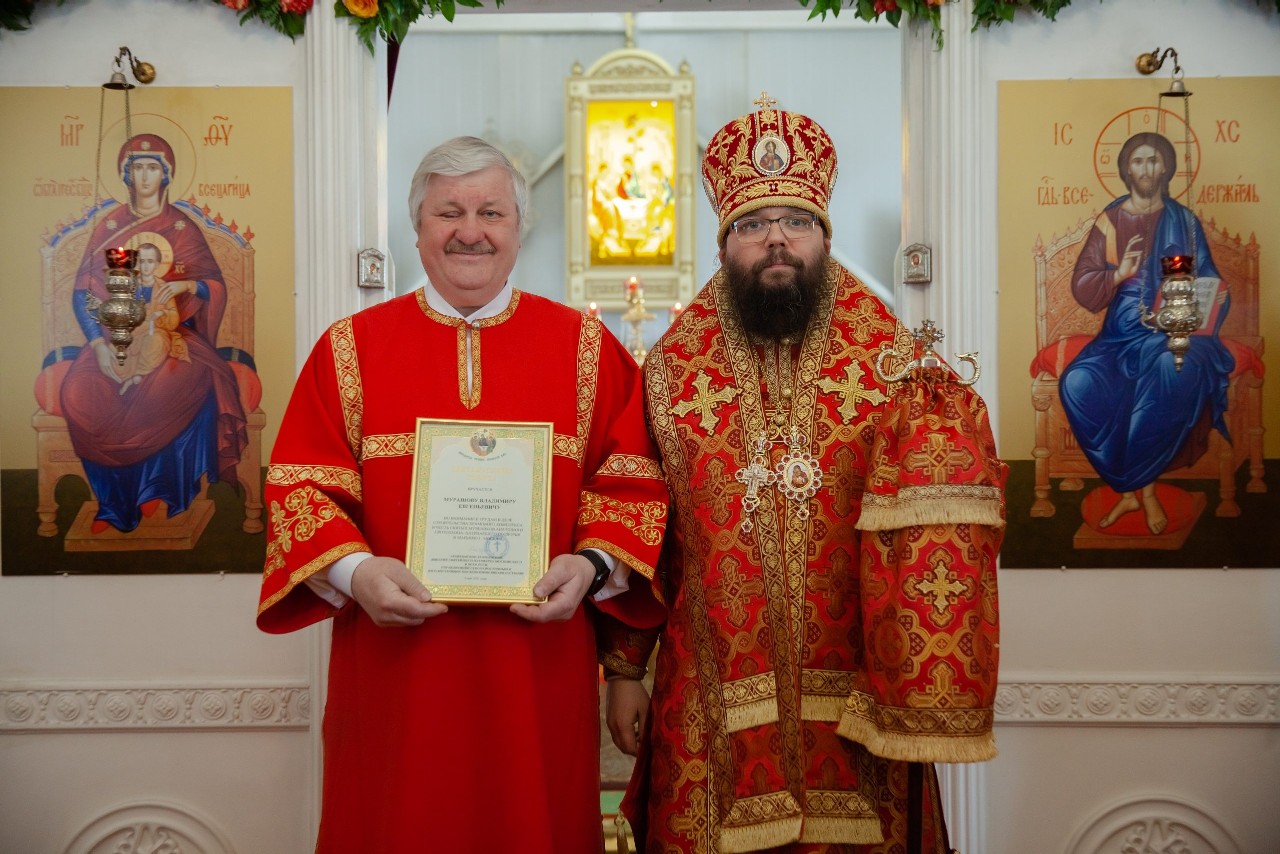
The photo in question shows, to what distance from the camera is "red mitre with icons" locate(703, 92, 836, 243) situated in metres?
2.89

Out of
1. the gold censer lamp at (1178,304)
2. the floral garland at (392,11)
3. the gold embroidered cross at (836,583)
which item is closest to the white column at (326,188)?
the floral garland at (392,11)

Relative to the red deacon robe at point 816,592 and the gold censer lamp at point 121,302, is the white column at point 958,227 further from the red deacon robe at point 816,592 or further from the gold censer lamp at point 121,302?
the gold censer lamp at point 121,302

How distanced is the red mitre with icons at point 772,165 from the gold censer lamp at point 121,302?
206 centimetres

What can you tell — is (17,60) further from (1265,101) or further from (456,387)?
(1265,101)

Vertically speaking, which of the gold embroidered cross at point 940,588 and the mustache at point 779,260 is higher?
the mustache at point 779,260

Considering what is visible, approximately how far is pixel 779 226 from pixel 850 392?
49 cm

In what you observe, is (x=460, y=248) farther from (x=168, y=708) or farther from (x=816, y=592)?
(x=168, y=708)

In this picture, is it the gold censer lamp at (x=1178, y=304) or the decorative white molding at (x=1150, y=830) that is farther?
the decorative white molding at (x=1150, y=830)

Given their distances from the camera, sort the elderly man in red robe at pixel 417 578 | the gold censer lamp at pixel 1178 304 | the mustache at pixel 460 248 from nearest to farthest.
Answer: the elderly man in red robe at pixel 417 578
the mustache at pixel 460 248
the gold censer lamp at pixel 1178 304

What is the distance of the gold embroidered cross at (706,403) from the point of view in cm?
287

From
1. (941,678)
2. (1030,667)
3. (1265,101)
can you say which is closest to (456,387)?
(941,678)

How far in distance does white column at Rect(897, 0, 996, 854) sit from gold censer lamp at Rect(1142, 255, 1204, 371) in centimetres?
59

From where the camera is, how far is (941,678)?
2389 millimetres

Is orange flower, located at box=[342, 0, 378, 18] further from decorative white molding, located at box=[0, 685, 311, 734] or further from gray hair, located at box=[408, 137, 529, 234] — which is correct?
decorative white molding, located at box=[0, 685, 311, 734]
